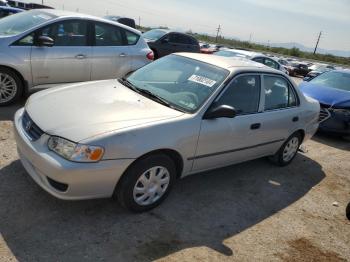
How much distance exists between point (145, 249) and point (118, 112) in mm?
1337

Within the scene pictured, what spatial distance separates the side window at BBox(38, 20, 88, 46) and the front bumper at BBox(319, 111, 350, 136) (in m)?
5.13

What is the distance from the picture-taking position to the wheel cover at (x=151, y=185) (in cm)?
366

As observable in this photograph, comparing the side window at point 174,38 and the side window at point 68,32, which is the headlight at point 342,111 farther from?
the side window at point 174,38

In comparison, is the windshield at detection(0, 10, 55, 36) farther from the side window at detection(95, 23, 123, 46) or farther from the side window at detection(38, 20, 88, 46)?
the side window at detection(95, 23, 123, 46)

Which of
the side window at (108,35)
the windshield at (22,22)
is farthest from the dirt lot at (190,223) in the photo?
the side window at (108,35)

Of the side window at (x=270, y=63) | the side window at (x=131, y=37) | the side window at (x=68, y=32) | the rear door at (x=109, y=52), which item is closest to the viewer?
the side window at (x=68, y=32)

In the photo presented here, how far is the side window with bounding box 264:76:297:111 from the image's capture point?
498 centimetres

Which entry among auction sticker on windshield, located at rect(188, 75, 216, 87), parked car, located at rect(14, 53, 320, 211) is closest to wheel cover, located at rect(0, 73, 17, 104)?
A: parked car, located at rect(14, 53, 320, 211)

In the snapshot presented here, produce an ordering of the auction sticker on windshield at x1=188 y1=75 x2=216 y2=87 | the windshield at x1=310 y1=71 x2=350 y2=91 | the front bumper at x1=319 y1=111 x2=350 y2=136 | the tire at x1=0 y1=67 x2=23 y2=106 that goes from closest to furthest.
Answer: the auction sticker on windshield at x1=188 y1=75 x2=216 y2=87, the tire at x1=0 y1=67 x2=23 y2=106, the front bumper at x1=319 y1=111 x2=350 y2=136, the windshield at x1=310 y1=71 x2=350 y2=91

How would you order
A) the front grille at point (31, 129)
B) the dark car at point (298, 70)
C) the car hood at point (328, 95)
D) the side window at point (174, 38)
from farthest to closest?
the dark car at point (298, 70)
the side window at point (174, 38)
the car hood at point (328, 95)
the front grille at point (31, 129)

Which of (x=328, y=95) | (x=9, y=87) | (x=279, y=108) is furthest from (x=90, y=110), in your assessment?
(x=328, y=95)

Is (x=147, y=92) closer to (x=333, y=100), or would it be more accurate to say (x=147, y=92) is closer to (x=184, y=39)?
(x=333, y=100)

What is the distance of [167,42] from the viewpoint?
1361cm

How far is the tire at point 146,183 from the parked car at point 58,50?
3.60 metres
